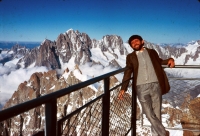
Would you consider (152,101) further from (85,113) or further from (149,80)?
(85,113)

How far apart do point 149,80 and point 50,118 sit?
6.65 ft

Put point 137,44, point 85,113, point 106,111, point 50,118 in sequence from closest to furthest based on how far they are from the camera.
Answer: point 50,118
point 85,113
point 106,111
point 137,44

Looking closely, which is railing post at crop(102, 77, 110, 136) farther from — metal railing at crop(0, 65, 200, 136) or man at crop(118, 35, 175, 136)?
man at crop(118, 35, 175, 136)

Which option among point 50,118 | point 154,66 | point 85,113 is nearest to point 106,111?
point 85,113

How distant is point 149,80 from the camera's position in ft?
10.2

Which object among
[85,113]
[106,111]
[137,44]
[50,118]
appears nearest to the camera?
[50,118]

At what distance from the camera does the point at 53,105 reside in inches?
52.9

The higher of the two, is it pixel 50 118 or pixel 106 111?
pixel 50 118

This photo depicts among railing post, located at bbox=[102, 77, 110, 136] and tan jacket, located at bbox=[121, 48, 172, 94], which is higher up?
tan jacket, located at bbox=[121, 48, 172, 94]

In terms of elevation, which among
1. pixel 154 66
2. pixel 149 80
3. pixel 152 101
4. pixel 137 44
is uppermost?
pixel 137 44

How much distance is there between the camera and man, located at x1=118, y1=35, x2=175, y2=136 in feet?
10.2

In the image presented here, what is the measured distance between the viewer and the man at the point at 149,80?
3115mm

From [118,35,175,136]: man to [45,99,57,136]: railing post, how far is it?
6.28ft

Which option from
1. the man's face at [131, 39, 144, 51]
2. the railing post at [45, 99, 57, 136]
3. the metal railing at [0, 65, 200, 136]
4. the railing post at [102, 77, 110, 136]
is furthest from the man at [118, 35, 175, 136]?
the railing post at [45, 99, 57, 136]
